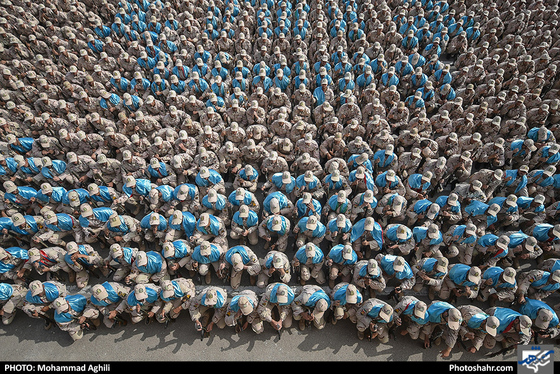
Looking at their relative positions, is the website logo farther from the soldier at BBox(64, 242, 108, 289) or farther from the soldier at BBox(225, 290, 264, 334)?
the soldier at BBox(64, 242, 108, 289)

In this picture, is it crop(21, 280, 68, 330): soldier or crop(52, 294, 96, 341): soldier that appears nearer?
crop(52, 294, 96, 341): soldier

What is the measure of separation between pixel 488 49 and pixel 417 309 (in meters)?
14.0

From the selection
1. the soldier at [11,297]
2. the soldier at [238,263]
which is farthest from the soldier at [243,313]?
the soldier at [11,297]

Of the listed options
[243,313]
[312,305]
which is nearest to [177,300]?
[243,313]

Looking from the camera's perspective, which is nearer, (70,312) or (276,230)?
(70,312)

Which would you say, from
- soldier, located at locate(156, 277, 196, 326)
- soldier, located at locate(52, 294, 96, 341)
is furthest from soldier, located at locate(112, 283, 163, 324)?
soldier, located at locate(52, 294, 96, 341)

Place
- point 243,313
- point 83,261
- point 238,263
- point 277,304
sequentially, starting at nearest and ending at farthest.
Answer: point 243,313 < point 277,304 < point 238,263 < point 83,261

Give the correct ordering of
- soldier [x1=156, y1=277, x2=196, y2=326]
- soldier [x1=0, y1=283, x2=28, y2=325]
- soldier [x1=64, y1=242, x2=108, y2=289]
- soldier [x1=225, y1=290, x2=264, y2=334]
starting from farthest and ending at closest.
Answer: soldier [x1=64, y1=242, x2=108, y2=289] → soldier [x1=0, y1=283, x2=28, y2=325] → soldier [x1=156, y1=277, x2=196, y2=326] → soldier [x1=225, y1=290, x2=264, y2=334]

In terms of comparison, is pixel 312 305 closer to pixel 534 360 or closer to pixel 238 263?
pixel 238 263

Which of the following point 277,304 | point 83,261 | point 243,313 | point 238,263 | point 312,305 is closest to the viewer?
point 243,313

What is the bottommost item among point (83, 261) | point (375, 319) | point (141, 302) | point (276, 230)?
point (141, 302)

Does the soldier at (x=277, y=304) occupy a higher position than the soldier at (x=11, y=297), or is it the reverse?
the soldier at (x=277, y=304)

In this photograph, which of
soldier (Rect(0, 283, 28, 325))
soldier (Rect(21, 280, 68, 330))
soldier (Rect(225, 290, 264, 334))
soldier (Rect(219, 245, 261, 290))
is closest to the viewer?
soldier (Rect(225, 290, 264, 334))

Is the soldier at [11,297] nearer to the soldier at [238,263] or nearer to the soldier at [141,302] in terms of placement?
the soldier at [141,302]
